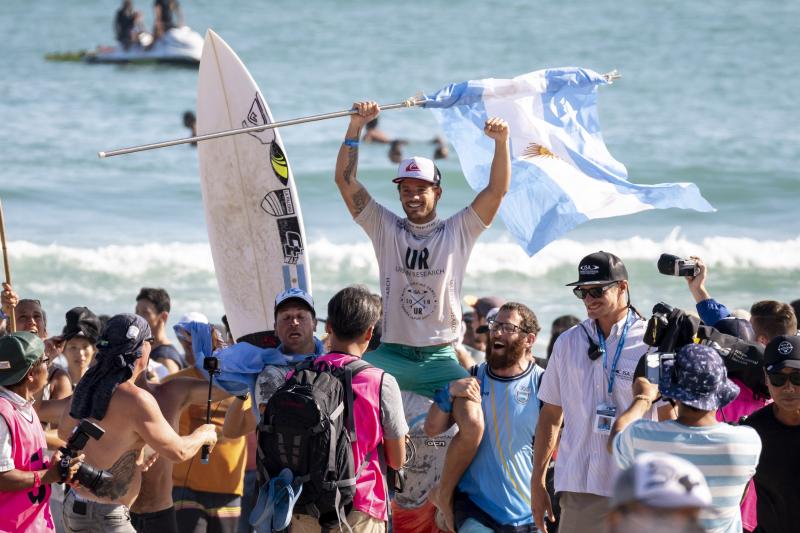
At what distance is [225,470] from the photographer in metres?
7.07

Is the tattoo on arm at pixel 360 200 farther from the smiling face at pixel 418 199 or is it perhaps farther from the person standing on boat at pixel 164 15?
the person standing on boat at pixel 164 15

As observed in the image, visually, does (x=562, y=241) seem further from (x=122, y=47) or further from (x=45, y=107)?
(x=122, y=47)

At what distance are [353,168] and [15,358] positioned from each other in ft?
6.73

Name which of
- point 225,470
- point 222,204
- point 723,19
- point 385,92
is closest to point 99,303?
point 222,204

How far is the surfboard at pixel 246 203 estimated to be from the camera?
26.0 ft

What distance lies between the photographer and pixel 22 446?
199 inches

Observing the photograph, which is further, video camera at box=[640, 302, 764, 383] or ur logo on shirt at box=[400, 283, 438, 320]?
ur logo on shirt at box=[400, 283, 438, 320]

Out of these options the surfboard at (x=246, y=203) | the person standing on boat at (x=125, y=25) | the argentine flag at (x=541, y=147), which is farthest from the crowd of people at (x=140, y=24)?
the argentine flag at (x=541, y=147)

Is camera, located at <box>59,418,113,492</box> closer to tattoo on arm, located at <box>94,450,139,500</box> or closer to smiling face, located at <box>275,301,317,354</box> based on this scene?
tattoo on arm, located at <box>94,450,139,500</box>

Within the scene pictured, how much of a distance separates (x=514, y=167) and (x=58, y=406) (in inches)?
107

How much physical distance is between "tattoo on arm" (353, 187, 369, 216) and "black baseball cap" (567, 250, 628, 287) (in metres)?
1.44

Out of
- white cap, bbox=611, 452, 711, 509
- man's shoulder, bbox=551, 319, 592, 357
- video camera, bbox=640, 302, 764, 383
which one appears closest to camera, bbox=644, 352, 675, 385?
video camera, bbox=640, 302, 764, 383

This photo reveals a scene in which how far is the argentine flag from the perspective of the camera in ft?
22.7

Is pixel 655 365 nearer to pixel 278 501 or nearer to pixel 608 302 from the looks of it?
pixel 608 302
